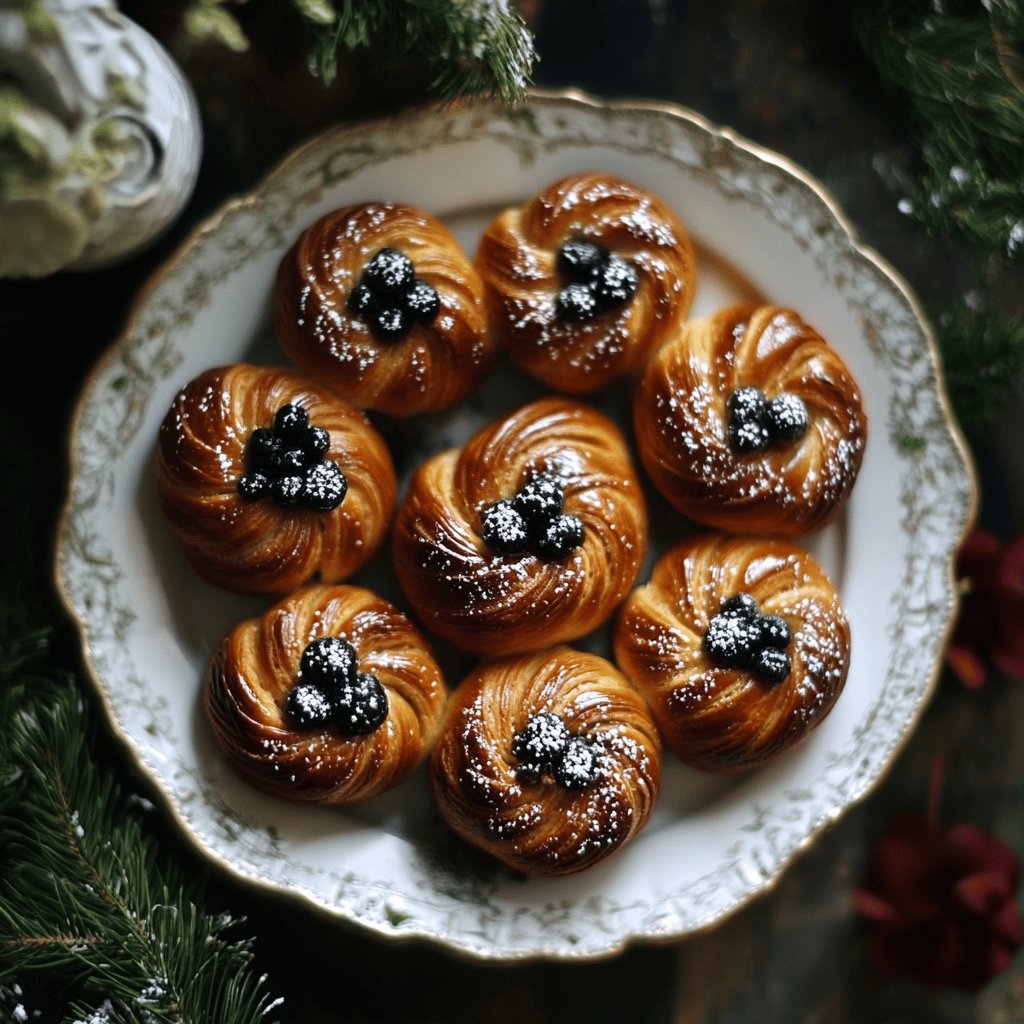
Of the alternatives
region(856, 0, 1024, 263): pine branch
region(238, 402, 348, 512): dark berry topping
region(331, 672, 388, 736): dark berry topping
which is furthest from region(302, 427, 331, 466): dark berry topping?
region(856, 0, 1024, 263): pine branch

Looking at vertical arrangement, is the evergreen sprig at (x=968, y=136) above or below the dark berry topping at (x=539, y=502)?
above

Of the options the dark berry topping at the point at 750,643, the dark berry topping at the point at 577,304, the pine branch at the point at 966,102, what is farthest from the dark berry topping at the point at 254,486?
the pine branch at the point at 966,102

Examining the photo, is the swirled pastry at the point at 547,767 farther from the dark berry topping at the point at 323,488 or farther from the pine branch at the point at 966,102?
the pine branch at the point at 966,102

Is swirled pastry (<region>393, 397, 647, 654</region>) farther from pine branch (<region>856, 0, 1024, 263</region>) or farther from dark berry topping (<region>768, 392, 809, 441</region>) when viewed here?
pine branch (<region>856, 0, 1024, 263</region>)

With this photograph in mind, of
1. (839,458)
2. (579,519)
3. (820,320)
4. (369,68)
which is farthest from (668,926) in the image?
(369,68)

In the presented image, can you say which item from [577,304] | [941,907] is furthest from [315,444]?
[941,907]

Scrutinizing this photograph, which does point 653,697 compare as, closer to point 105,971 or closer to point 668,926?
point 668,926
